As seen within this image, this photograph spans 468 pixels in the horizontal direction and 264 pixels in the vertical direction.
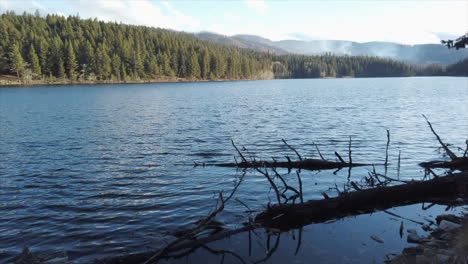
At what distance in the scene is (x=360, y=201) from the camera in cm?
1027

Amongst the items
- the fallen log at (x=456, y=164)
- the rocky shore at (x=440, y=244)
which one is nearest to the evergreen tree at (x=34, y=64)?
the fallen log at (x=456, y=164)

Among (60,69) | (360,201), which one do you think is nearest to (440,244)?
(360,201)

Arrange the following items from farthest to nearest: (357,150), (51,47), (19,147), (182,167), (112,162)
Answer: (51,47) < (19,147) < (357,150) < (112,162) < (182,167)

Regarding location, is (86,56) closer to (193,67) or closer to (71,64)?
(71,64)

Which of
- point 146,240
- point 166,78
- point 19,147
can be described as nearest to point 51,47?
point 166,78

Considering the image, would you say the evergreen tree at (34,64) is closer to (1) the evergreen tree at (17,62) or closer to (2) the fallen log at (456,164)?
(1) the evergreen tree at (17,62)

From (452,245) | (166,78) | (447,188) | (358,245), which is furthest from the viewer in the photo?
(166,78)

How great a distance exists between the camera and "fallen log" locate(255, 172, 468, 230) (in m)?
9.79

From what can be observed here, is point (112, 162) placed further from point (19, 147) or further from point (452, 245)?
point (452, 245)

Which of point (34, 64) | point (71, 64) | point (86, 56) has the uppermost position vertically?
point (86, 56)

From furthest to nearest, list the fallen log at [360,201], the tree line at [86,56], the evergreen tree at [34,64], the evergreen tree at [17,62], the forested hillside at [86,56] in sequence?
the forested hillside at [86,56]
the tree line at [86,56]
the evergreen tree at [34,64]
the evergreen tree at [17,62]
the fallen log at [360,201]

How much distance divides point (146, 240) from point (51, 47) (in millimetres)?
162883

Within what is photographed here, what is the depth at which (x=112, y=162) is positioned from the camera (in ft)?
64.3

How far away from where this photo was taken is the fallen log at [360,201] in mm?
9788
